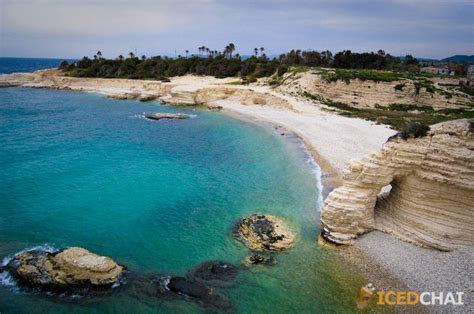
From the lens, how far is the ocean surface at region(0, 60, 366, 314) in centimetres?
1516

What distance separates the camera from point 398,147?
58.9 ft

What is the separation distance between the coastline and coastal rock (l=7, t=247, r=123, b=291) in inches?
471

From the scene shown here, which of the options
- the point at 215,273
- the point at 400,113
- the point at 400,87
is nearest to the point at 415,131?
the point at 215,273

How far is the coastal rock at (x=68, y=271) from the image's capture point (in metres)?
15.0

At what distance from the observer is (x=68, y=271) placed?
15.2 metres

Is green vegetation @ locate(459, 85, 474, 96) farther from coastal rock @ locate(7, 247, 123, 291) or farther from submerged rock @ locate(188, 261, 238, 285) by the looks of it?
coastal rock @ locate(7, 247, 123, 291)

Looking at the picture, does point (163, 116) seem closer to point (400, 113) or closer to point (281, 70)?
point (281, 70)

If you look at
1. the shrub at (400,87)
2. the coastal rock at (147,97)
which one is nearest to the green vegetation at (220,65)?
the coastal rock at (147,97)

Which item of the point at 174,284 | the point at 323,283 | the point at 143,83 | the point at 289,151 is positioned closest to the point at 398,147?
the point at 323,283

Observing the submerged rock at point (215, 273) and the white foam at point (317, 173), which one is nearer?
the submerged rock at point (215, 273)

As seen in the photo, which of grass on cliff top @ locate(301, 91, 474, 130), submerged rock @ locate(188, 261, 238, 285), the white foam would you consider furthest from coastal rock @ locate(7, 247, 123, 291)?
grass on cliff top @ locate(301, 91, 474, 130)

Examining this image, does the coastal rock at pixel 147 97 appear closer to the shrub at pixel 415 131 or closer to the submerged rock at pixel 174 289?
the submerged rock at pixel 174 289

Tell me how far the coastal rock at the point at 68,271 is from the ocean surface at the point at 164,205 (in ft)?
2.11

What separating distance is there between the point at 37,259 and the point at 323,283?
539 inches
